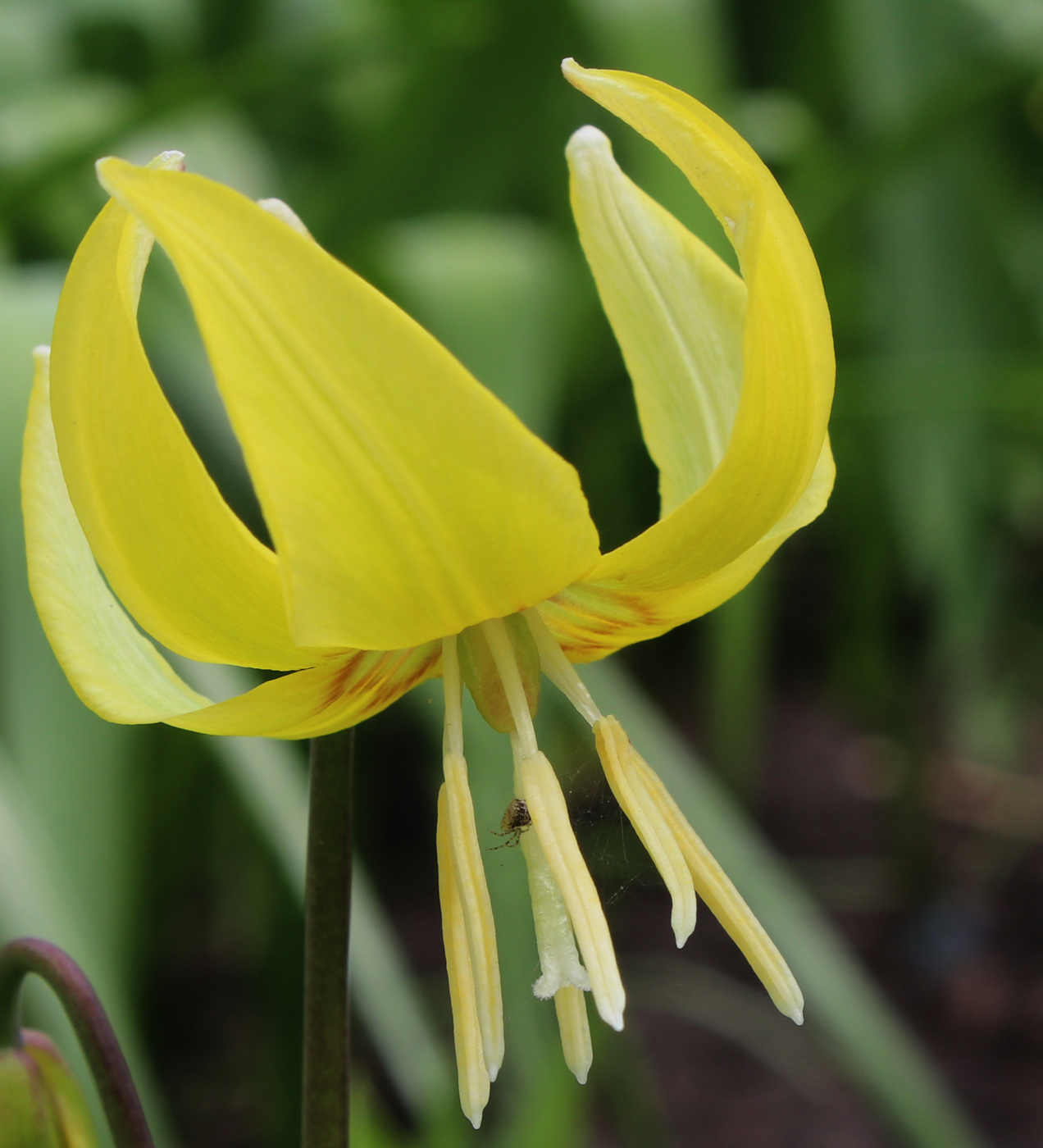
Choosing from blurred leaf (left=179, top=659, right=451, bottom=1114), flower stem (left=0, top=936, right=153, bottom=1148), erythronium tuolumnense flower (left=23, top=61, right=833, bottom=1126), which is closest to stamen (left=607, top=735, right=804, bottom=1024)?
erythronium tuolumnense flower (left=23, top=61, right=833, bottom=1126)

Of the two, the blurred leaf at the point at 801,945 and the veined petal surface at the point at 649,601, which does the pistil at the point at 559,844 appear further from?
the blurred leaf at the point at 801,945

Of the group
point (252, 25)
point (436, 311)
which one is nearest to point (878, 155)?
point (436, 311)

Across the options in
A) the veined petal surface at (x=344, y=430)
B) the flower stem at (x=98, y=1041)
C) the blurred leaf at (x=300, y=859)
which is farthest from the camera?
the blurred leaf at (x=300, y=859)

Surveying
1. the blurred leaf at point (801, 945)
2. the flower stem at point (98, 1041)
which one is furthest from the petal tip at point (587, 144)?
the blurred leaf at point (801, 945)

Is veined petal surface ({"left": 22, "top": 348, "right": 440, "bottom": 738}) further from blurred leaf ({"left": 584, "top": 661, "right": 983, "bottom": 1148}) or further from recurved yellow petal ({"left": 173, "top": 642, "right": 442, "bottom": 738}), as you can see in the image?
blurred leaf ({"left": 584, "top": 661, "right": 983, "bottom": 1148})

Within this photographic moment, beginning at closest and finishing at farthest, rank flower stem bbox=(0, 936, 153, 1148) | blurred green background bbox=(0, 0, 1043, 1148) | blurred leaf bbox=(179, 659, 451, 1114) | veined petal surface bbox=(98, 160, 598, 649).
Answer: veined petal surface bbox=(98, 160, 598, 649) → flower stem bbox=(0, 936, 153, 1148) → blurred leaf bbox=(179, 659, 451, 1114) → blurred green background bbox=(0, 0, 1043, 1148)

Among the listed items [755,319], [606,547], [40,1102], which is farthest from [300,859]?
[606,547]
